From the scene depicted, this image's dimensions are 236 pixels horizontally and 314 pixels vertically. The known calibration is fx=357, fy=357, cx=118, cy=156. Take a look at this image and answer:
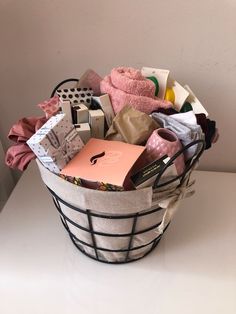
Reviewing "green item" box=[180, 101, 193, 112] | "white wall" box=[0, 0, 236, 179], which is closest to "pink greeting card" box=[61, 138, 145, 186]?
"green item" box=[180, 101, 193, 112]

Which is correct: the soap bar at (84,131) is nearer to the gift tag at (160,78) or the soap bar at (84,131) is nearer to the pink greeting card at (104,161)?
the pink greeting card at (104,161)

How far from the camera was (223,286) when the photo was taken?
537 millimetres

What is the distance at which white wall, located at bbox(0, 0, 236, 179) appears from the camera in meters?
0.62

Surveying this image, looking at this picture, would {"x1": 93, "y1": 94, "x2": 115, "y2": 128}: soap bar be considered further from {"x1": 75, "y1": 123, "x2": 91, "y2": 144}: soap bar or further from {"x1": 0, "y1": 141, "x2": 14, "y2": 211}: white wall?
{"x1": 0, "y1": 141, "x2": 14, "y2": 211}: white wall

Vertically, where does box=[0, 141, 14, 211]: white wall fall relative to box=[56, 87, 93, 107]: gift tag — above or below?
below

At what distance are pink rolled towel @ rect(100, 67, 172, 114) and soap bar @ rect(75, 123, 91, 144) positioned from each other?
0.20ft

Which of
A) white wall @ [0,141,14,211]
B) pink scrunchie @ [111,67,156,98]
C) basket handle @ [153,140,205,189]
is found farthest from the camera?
white wall @ [0,141,14,211]

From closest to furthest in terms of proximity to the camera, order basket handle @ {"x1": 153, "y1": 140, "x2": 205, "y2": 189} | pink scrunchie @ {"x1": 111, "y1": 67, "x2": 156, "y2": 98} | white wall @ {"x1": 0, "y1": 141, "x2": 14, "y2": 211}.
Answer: basket handle @ {"x1": 153, "y1": 140, "x2": 205, "y2": 189} → pink scrunchie @ {"x1": 111, "y1": 67, "x2": 156, "y2": 98} → white wall @ {"x1": 0, "y1": 141, "x2": 14, "y2": 211}

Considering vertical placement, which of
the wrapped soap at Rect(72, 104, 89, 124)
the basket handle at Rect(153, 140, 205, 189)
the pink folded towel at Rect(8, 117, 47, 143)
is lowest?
the basket handle at Rect(153, 140, 205, 189)
